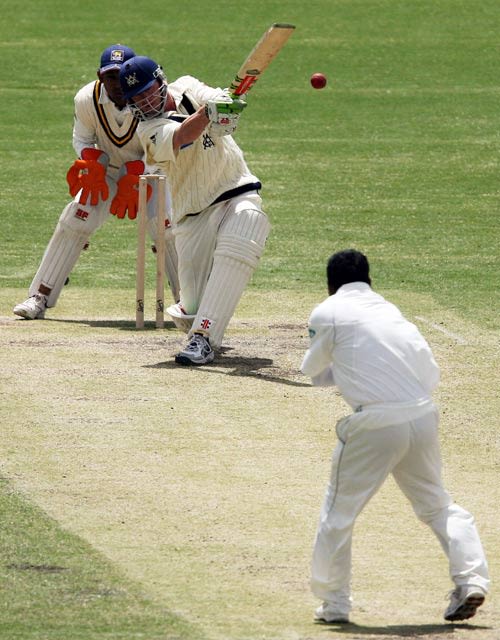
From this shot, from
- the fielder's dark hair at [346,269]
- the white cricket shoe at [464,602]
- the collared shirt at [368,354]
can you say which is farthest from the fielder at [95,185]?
the white cricket shoe at [464,602]

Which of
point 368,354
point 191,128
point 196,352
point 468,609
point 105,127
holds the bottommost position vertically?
point 196,352

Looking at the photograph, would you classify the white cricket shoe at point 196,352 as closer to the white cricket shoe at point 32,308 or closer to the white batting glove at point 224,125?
the white batting glove at point 224,125

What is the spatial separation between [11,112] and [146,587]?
16413mm

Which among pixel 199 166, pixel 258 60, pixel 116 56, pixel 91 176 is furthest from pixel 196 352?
pixel 116 56

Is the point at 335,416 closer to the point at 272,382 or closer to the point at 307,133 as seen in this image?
Answer: the point at 272,382

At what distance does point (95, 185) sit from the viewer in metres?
12.5

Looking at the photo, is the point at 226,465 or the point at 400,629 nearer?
the point at 400,629

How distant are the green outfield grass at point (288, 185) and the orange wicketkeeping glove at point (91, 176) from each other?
99cm

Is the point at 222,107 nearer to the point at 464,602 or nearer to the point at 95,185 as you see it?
the point at 95,185

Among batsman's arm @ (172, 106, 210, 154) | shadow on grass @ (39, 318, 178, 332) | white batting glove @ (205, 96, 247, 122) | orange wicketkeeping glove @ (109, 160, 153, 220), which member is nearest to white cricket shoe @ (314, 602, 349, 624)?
white batting glove @ (205, 96, 247, 122)

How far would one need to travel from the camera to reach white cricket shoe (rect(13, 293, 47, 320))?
12.7 meters

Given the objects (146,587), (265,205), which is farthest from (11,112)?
(146,587)

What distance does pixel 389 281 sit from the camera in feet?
47.1

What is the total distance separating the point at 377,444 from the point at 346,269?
2.50ft
